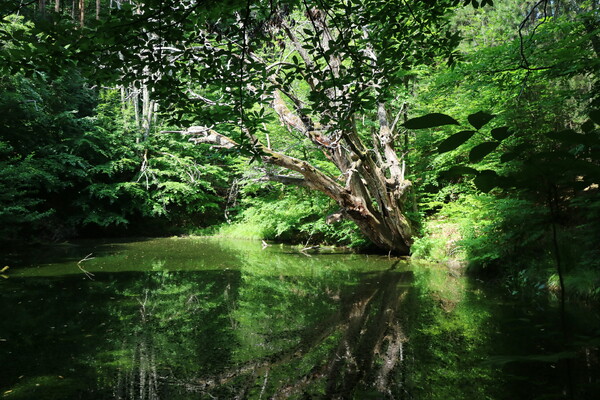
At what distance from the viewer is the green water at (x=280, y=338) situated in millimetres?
2566

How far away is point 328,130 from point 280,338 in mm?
2038

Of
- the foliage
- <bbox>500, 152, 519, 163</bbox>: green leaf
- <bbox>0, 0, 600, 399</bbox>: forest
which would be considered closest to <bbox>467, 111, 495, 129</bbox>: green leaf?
<bbox>0, 0, 600, 399</bbox>: forest

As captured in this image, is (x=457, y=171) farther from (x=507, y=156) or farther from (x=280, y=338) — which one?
(x=280, y=338)

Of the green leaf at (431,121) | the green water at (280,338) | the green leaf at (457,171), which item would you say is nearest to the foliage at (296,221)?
the green water at (280,338)

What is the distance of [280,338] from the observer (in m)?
3.70

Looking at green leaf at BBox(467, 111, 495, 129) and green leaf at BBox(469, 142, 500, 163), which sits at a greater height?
green leaf at BBox(467, 111, 495, 129)

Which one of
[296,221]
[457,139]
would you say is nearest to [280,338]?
[457,139]

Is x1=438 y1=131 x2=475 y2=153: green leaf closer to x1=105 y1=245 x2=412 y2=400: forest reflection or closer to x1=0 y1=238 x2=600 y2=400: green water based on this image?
x1=0 y1=238 x2=600 y2=400: green water

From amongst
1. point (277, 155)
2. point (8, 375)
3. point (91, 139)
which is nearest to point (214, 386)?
point (8, 375)

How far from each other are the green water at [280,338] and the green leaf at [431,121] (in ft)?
1.38

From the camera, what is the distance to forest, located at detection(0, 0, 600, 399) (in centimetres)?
200

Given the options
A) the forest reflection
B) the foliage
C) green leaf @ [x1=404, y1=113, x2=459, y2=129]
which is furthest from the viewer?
the foliage

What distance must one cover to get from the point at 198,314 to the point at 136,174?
12.4 meters

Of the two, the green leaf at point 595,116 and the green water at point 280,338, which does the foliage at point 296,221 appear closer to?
the green water at point 280,338
